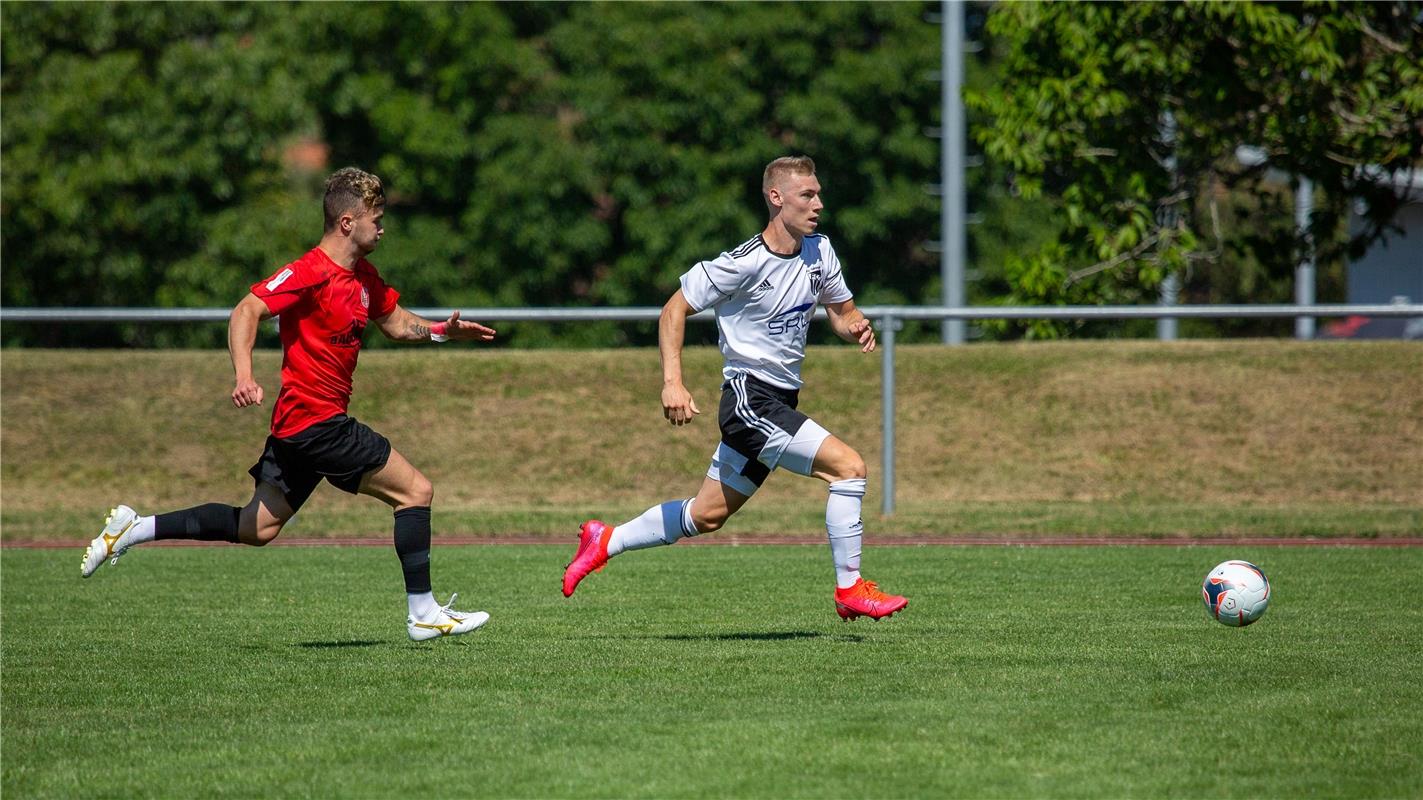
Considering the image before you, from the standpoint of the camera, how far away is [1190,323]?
90.1 ft

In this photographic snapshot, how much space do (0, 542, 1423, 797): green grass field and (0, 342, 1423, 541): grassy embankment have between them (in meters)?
5.13

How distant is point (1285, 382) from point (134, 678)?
499 inches

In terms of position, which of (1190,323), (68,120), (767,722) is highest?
(68,120)

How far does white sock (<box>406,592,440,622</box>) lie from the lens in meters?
7.34

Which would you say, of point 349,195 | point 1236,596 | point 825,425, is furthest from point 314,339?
point 825,425

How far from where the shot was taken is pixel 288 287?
704 cm

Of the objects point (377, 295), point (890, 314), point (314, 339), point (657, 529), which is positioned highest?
point (377, 295)

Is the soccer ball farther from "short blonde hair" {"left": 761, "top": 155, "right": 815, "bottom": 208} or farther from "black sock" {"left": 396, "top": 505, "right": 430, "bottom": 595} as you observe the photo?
"black sock" {"left": 396, "top": 505, "right": 430, "bottom": 595}

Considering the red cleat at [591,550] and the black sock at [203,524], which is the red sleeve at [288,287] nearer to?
the black sock at [203,524]

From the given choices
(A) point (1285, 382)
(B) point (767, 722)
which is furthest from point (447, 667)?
(A) point (1285, 382)

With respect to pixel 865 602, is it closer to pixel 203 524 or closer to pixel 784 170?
pixel 784 170

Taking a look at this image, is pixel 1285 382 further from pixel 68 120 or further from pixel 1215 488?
pixel 68 120

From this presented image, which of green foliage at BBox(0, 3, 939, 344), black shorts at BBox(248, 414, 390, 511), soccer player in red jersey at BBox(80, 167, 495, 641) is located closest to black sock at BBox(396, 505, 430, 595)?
soccer player in red jersey at BBox(80, 167, 495, 641)

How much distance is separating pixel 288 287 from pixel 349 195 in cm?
50
